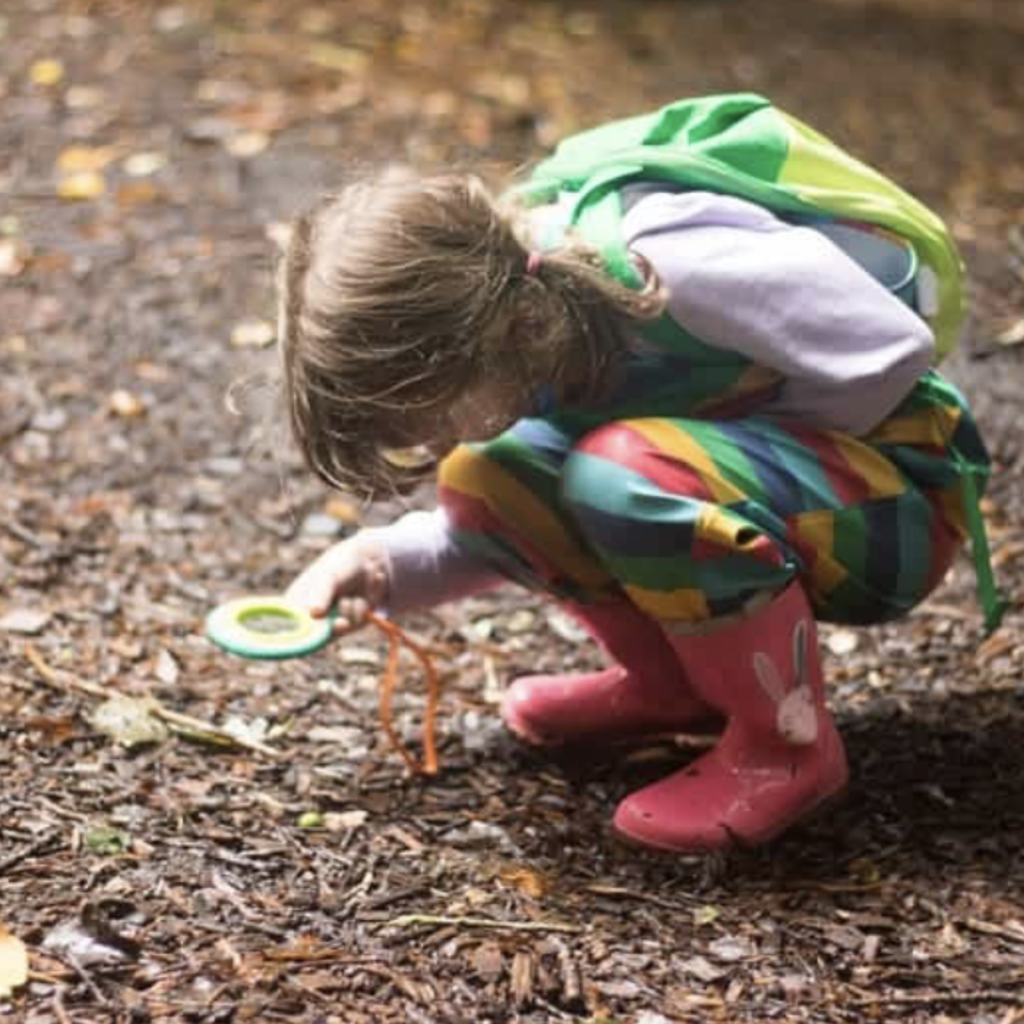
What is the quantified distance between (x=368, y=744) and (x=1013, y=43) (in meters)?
3.62

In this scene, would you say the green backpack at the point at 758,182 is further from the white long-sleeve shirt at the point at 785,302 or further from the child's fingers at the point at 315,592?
the child's fingers at the point at 315,592

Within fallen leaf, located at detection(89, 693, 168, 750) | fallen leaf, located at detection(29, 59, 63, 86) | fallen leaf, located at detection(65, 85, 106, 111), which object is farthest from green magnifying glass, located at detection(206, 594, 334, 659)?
fallen leaf, located at detection(29, 59, 63, 86)

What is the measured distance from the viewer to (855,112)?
4.49m

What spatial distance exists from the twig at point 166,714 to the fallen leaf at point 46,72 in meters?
2.24

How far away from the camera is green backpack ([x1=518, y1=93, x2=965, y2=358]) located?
6.84 feet

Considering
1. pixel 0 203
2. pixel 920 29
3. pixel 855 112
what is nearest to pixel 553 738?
pixel 0 203

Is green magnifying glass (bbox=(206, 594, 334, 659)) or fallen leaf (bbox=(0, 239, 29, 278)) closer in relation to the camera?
green magnifying glass (bbox=(206, 594, 334, 659))

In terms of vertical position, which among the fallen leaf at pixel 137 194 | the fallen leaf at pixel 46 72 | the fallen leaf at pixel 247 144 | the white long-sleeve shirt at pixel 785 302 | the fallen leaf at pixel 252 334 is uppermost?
the white long-sleeve shirt at pixel 785 302

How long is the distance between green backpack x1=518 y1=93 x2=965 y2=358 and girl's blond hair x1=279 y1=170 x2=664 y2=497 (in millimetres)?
78

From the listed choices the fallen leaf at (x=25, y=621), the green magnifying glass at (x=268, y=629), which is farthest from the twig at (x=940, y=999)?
the fallen leaf at (x=25, y=621)

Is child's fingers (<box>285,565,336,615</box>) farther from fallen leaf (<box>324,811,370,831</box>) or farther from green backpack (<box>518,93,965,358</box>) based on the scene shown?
green backpack (<box>518,93,965,358</box>)

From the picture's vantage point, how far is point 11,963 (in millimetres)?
1759

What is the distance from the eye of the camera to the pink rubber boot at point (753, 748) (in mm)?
2055

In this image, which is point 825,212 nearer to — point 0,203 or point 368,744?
point 368,744
